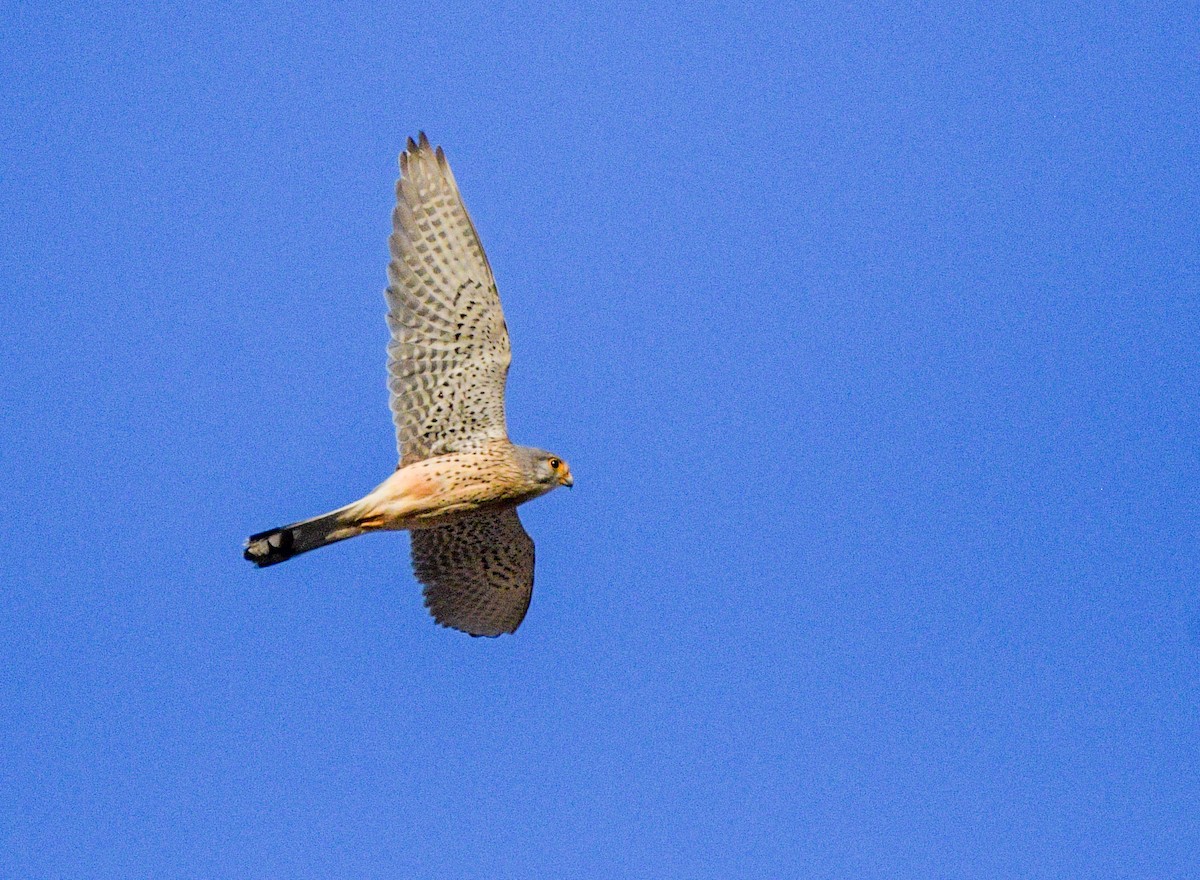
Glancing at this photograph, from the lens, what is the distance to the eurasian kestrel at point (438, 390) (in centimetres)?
1330

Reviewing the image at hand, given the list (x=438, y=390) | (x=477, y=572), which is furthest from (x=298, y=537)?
(x=477, y=572)

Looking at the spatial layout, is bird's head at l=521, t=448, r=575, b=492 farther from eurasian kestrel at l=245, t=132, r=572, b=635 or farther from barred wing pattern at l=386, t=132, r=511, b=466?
barred wing pattern at l=386, t=132, r=511, b=466

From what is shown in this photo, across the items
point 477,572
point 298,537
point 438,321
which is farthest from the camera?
point 477,572

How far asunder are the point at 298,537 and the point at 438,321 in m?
1.96

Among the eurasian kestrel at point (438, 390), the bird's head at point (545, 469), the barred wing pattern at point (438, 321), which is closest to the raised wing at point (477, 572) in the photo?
the eurasian kestrel at point (438, 390)

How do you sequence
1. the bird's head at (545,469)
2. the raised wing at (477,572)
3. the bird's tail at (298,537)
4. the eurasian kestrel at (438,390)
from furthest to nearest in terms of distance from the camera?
the raised wing at (477,572) < the bird's head at (545,469) < the eurasian kestrel at (438,390) < the bird's tail at (298,537)

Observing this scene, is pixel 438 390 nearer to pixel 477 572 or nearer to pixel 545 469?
pixel 545 469

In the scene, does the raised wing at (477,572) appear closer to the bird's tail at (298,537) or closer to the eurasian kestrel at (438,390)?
the eurasian kestrel at (438,390)

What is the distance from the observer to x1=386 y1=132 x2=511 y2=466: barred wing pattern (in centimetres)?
1340

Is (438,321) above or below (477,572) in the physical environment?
above

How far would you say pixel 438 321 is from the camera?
44.4 feet

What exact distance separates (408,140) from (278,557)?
3.29 m

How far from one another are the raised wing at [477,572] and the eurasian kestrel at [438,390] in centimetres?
38


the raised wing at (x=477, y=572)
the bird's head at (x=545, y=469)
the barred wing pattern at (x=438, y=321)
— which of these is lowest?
the raised wing at (x=477, y=572)
